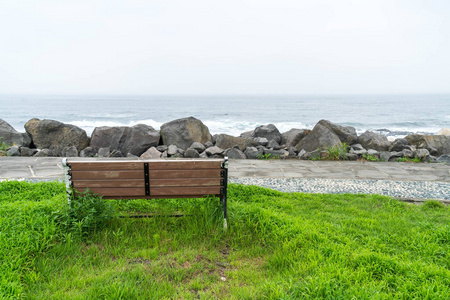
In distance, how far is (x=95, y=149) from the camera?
33.9ft

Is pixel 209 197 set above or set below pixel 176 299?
above

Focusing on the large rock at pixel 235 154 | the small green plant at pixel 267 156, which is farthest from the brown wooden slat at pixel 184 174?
the small green plant at pixel 267 156

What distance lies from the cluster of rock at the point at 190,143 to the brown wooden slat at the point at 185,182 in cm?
542

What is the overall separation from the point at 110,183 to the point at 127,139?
7130mm

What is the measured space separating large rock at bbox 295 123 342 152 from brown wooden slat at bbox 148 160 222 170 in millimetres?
6509

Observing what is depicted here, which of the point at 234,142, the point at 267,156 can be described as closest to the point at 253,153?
the point at 267,156

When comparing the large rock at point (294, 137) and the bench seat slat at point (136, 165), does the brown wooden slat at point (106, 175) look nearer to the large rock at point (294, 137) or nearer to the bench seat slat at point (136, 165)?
the bench seat slat at point (136, 165)

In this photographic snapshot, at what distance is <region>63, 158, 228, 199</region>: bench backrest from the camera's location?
11.5ft

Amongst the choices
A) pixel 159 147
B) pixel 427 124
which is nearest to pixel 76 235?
pixel 159 147

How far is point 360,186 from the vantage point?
6082 millimetres

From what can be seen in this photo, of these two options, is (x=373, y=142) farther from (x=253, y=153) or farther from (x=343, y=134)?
(x=253, y=153)

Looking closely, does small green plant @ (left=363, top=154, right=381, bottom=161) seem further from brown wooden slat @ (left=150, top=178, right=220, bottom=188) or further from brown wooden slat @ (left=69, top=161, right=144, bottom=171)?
brown wooden slat @ (left=69, top=161, right=144, bottom=171)

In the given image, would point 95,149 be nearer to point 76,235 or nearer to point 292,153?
point 292,153

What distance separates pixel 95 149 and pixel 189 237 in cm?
793
